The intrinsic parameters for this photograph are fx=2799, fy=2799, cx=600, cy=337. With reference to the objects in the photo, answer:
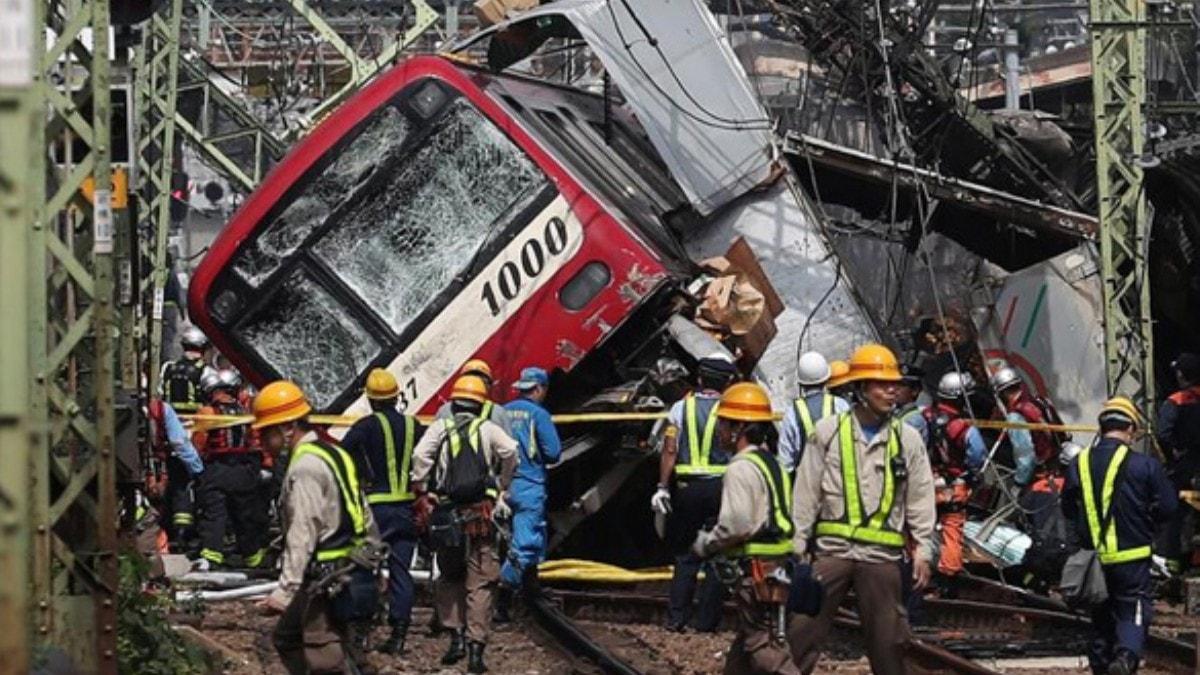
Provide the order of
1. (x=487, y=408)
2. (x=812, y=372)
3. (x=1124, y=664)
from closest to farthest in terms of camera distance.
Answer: (x=1124, y=664)
(x=487, y=408)
(x=812, y=372)

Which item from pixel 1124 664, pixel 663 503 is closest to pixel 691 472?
pixel 663 503

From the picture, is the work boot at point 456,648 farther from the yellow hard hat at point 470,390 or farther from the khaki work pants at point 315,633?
the khaki work pants at point 315,633

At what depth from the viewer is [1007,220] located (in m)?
22.0

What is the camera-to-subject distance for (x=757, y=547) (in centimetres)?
1160

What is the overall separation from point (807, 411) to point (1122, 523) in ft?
6.41

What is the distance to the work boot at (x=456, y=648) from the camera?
15.3m

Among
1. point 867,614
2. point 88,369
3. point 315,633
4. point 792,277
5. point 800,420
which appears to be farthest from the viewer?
point 792,277

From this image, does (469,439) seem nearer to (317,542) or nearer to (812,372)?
(812,372)

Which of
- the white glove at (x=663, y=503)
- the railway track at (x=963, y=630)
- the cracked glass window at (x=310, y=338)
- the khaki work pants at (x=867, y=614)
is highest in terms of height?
the cracked glass window at (x=310, y=338)

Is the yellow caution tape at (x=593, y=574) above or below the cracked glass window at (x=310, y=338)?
below

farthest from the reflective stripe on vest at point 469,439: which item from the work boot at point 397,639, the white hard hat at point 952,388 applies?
the white hard hat at point 952,388

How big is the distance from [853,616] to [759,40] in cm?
1281

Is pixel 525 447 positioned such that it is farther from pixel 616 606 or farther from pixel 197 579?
pixel 197 579

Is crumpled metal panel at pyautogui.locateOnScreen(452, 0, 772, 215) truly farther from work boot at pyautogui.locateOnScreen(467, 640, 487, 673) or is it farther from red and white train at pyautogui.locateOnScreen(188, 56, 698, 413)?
work boot at pyautogui.locateOnScreen(467, 640, 487, 673)
